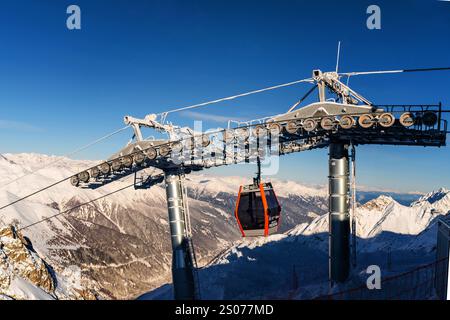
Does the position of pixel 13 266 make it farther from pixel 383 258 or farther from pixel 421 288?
pixel 383 258

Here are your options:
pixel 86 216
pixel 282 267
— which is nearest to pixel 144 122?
pixel 282 267

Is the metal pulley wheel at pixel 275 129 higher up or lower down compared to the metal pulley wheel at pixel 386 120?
lower down

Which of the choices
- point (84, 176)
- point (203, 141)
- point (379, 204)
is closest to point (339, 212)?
point (203, 141)

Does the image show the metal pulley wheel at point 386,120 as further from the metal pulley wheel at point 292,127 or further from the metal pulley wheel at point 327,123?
the metal pulley wheel at point 292,127

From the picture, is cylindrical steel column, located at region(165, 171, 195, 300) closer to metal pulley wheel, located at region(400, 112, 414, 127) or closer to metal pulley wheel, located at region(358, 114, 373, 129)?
metal pulley wheel, located at region(358, 114, 373, 129)

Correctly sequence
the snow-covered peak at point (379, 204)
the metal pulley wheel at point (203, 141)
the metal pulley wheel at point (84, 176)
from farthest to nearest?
the snow-covered peak at point (379, 204), the metal pulley wheel at point (84, 176), the metal pulley wheel at point (203, 141)

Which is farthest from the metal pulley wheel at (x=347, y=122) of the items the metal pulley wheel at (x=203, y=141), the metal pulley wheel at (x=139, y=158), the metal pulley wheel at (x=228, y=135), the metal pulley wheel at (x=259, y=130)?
the metal pulley wheel at (x=139, y=158)

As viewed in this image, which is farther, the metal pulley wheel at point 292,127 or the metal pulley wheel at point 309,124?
the metal pulley wheel at point 292,127
